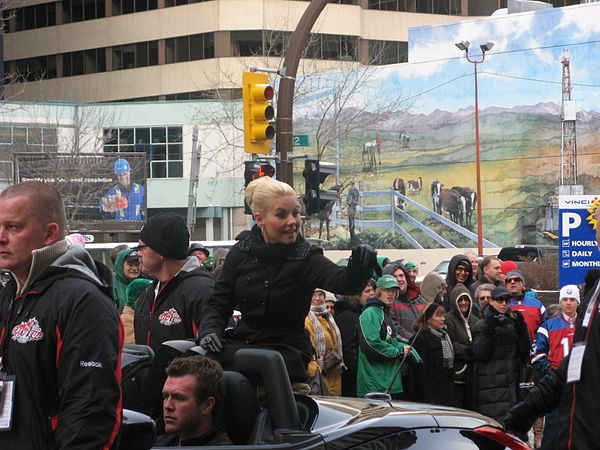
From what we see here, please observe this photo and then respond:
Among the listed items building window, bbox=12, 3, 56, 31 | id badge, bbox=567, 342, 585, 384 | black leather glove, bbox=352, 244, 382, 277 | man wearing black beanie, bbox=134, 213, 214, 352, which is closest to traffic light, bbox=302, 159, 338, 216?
man wearing black beanie, bbox=134, 213, 214, 352

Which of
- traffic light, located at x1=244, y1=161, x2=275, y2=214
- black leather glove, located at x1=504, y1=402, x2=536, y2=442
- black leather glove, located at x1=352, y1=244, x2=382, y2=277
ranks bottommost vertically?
black leather glove, located at x1=504, y1=402, x2=536, y2=442

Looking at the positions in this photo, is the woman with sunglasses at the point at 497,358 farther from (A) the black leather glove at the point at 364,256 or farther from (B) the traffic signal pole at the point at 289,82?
(A) the black leather glove at the point at 364,256

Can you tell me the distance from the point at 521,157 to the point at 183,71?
87.6ft

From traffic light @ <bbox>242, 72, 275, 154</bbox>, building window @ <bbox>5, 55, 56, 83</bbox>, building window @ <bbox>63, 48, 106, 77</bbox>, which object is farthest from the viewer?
building window @ <bbox>5, 55, 56, 83</bbox>

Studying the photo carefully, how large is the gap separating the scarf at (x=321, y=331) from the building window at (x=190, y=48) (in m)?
62.4

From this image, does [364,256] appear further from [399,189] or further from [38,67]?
[38,67]

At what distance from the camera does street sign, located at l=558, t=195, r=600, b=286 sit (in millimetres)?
14734

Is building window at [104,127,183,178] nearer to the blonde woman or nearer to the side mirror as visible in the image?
the blonde woman

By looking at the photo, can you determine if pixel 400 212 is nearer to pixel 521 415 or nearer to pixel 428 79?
pixel 428 79

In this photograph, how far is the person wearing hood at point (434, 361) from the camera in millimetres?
11445

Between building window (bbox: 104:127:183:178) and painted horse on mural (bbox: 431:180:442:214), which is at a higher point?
A: building window (bbox: 104:127:183:178)

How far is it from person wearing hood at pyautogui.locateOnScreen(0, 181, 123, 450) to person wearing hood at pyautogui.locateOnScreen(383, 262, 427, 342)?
798 cm

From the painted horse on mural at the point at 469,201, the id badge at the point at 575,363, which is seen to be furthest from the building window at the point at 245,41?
the id badge at the point at 575,363

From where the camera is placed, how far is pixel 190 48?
74.2 metres
